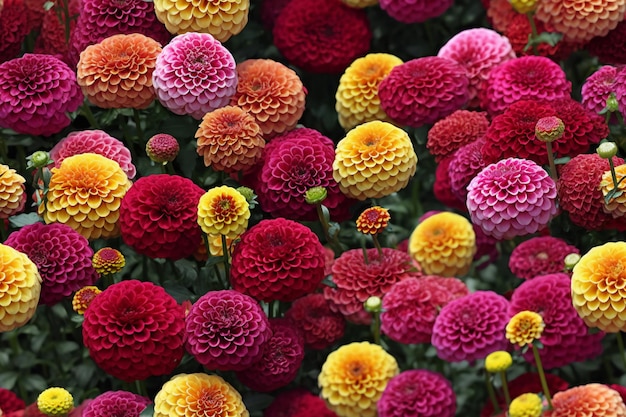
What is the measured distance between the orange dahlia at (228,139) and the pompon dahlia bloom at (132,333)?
0.42 meters

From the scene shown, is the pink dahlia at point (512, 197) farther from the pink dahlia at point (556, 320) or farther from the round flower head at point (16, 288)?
the round flower head at point (16, 288)

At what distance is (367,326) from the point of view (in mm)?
3055

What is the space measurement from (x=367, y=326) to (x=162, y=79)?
0.90m

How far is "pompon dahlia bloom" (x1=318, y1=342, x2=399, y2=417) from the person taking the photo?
8.45 ft

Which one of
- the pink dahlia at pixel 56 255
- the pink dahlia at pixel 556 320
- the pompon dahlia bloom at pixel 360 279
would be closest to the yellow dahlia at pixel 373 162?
the pompon dahlia bloom at pixel 360 279

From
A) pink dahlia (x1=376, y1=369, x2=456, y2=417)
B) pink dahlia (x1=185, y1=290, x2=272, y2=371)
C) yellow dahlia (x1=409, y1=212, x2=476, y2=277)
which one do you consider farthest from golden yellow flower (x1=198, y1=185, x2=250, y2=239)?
yellow dahlia (x1=409, y1=212, x2=476, y2=277)

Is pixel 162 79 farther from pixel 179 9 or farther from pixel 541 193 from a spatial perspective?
pixel 541 193

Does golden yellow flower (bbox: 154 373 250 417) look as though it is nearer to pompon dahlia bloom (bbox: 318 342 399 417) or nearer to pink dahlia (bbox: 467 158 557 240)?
pompon dahlia bloom (bbox: 318 342 399 417)

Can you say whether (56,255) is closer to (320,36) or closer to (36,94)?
(36,94)

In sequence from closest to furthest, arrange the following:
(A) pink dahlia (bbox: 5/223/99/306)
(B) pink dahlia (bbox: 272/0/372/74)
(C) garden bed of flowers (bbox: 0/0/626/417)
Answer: (C) garden bed of flowers (bbox: 0/0/626/417) → (A) pink dahlia (bbox: 5/223/99/306) → (B) pink dahlia (bbox: 272/0/372/74)

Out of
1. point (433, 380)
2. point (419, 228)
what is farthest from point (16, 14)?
point (433, 380)

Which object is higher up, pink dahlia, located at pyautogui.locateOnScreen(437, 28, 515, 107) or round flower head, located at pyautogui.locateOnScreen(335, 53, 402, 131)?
pink dahlia, located at pyautogui.locateOnScreen(437, 28, 515, 107)

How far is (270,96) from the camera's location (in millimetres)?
2852

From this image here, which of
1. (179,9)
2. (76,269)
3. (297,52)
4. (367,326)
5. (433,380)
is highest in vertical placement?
(179,9)
